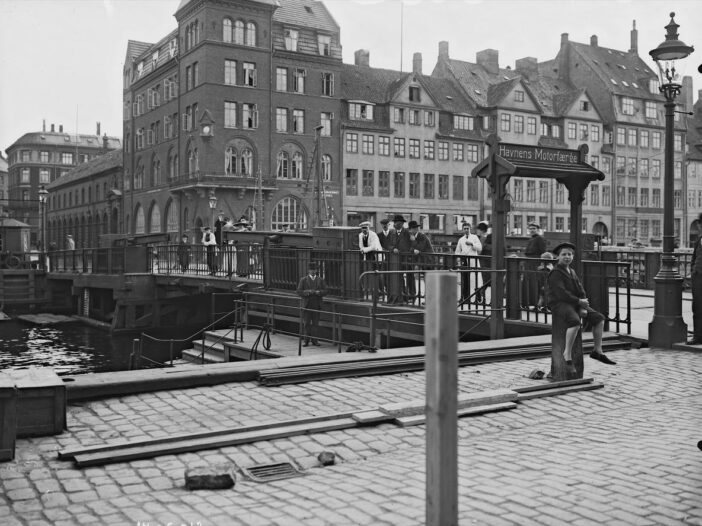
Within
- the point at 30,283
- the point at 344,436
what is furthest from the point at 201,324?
the point at 344,436

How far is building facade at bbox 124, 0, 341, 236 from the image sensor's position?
171 feet

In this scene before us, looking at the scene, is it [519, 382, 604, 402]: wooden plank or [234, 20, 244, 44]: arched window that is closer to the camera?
[519, 382, 604, 402]: wooden plank

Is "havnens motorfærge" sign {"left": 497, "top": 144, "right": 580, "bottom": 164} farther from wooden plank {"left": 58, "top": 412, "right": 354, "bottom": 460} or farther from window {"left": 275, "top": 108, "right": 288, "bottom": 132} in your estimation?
window {"left": 275, "top": 108, "right": 288, "bottom": 132}

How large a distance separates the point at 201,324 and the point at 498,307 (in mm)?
22088

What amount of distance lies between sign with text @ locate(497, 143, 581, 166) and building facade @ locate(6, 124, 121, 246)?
Result: 102m

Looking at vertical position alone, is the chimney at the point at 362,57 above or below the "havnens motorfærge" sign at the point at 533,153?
above

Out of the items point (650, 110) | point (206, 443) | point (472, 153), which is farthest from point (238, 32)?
point (206, 443)

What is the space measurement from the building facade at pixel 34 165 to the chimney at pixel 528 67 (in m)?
60.5

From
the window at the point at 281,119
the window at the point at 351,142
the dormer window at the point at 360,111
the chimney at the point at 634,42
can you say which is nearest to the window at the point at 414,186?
the window at the point at 351,142

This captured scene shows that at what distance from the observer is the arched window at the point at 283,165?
54500mm

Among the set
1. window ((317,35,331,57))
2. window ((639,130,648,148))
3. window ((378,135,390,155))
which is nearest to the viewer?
window ((317,35,331,57))

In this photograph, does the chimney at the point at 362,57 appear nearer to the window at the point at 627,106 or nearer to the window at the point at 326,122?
the window at the point at 326,122

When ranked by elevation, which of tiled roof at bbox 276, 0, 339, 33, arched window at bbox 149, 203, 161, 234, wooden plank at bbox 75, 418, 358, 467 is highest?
tiled roof at bbox 276, 0, 339, 33

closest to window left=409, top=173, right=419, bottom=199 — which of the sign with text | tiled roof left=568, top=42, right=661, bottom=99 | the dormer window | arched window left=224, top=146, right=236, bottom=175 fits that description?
the dormer window
